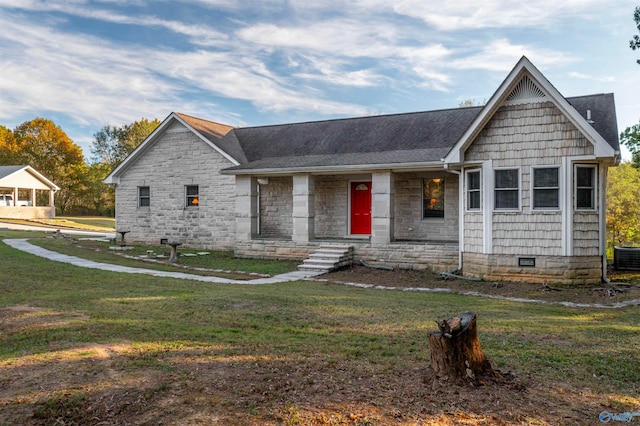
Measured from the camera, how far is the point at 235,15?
760 inches

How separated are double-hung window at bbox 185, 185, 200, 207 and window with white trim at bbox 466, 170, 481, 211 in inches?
451

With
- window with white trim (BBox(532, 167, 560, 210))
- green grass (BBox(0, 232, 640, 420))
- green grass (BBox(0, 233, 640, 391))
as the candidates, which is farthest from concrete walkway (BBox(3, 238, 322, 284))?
window with white trim (BBox(532, 167, 560, 210))

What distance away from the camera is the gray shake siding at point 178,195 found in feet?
61.2

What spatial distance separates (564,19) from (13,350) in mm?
17030

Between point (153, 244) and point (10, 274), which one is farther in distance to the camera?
point (153, 244)

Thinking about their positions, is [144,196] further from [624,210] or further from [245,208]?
[624,210]

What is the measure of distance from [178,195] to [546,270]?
47.8 feet

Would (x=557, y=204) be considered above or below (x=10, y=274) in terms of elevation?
above

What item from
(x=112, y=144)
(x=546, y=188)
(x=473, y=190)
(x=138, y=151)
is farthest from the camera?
(x=112, y=144)

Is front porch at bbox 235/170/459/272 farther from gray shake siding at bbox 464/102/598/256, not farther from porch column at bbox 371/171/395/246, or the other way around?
gray shake siding at bbox 464/102/598/256

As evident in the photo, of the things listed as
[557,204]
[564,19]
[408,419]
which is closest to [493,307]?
[557,204]

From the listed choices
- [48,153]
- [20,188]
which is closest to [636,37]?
[20,188]

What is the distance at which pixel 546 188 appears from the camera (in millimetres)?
11992

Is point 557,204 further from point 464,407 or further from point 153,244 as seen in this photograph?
point 153,244
